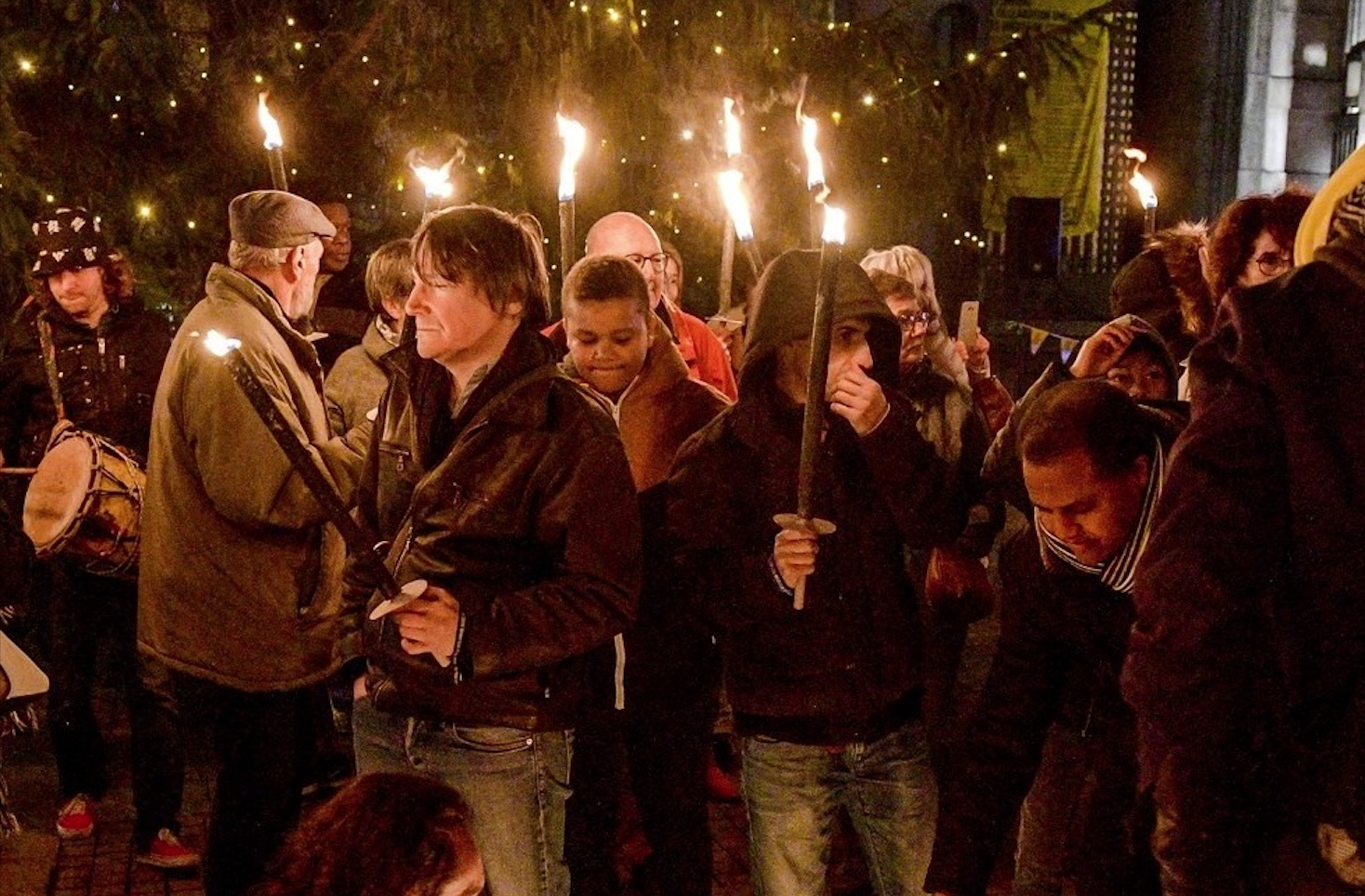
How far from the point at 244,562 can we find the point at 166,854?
5.37 feet

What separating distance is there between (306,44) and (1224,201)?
1020 centimetres

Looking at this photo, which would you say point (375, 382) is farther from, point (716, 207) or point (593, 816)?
point (716, 207)

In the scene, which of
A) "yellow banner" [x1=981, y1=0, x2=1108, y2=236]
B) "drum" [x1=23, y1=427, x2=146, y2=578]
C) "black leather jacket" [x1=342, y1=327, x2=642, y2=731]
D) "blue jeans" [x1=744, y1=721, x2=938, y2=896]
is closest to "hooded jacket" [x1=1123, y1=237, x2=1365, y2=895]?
"black leather jacket" [x1=342, y1=327, x2=642, y2=731]

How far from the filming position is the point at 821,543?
3631 mm

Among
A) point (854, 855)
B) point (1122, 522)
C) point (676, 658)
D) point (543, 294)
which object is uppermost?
point (543, 294)

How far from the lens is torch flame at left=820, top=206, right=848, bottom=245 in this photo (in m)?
3.10

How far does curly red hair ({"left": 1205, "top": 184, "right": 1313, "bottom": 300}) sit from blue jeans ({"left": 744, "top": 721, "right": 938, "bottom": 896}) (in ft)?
6.19

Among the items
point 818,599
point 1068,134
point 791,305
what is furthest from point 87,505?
point 1068,134

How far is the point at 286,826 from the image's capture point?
4734 mm

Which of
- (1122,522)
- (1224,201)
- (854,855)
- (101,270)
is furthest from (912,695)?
(1224,201)

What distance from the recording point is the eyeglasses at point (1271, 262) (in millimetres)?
4418

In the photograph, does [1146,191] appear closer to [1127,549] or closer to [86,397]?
[1127,549]

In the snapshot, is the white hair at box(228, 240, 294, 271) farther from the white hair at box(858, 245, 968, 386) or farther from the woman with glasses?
the white hair at box(858, 245, 968, 386)

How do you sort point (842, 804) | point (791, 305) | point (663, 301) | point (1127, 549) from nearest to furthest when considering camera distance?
point (1127, 549) → point (842, 804) → point (791, 305) → point (663, 301)
